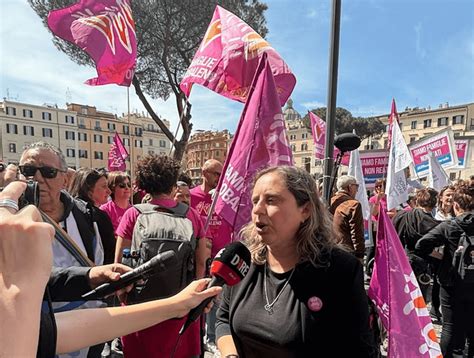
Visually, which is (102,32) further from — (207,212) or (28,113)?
(28,113)

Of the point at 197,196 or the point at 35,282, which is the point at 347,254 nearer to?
the point at 35,282

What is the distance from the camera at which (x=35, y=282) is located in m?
0.71

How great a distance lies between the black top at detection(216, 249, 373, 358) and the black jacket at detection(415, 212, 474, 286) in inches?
89.4

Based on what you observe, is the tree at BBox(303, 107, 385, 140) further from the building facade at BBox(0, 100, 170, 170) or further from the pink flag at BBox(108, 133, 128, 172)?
the pink flag at BBox(108, 133, 128, 172)

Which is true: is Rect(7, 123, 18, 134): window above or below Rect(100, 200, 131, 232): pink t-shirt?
above

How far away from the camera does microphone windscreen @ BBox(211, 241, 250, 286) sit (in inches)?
61.0

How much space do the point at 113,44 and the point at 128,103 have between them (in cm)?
111

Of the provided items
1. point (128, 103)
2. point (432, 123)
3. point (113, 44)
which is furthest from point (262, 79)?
point (432, 123)

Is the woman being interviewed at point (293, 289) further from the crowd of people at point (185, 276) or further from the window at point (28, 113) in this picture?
the window at point (28, 113)

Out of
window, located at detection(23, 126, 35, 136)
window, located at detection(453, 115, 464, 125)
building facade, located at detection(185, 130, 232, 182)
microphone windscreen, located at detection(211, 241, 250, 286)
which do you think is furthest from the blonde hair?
building facade, located at detection(185, 130, 232, 182)

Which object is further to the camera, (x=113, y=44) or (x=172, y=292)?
(x=113, y=44)

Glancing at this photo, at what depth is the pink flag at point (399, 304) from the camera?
224 cm

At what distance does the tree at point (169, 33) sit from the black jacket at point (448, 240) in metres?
11.8

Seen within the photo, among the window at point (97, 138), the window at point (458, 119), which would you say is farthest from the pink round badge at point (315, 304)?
the window at point (97, 138)
